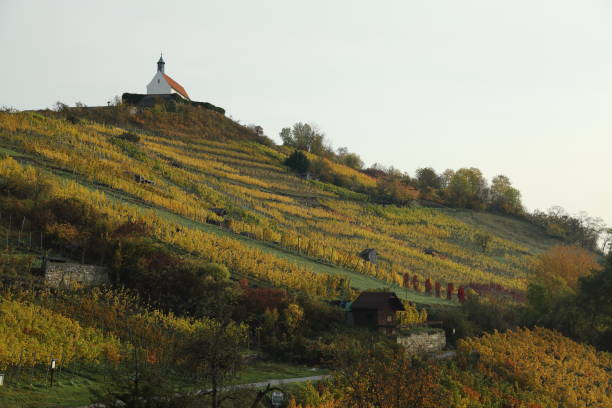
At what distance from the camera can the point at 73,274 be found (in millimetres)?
31922

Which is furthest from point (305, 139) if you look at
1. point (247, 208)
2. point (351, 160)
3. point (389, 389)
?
point (389, 389)

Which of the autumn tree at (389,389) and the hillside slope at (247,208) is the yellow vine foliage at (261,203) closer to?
the hillside slope at (247,208)

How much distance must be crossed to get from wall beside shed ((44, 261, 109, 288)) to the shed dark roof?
15342 mm

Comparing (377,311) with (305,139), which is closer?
(377,311)

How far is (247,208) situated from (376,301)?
35910mm

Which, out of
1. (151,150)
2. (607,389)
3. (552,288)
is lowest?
(607,389)

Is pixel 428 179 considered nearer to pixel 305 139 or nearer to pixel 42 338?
pixel 305 139

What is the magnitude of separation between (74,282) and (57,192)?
12820mm

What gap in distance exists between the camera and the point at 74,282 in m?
31.5

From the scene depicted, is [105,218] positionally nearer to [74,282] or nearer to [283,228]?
[74,282]

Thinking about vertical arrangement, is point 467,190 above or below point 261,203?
above

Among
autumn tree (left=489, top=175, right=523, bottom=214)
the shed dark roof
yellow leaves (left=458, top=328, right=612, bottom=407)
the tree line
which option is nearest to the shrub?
the tree line

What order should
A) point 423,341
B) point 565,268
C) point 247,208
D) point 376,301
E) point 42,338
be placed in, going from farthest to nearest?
point 247,208, point 565,268, point 423,341, point 376,301, point 42,338

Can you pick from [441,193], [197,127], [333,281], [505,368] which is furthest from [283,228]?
[441,193]
